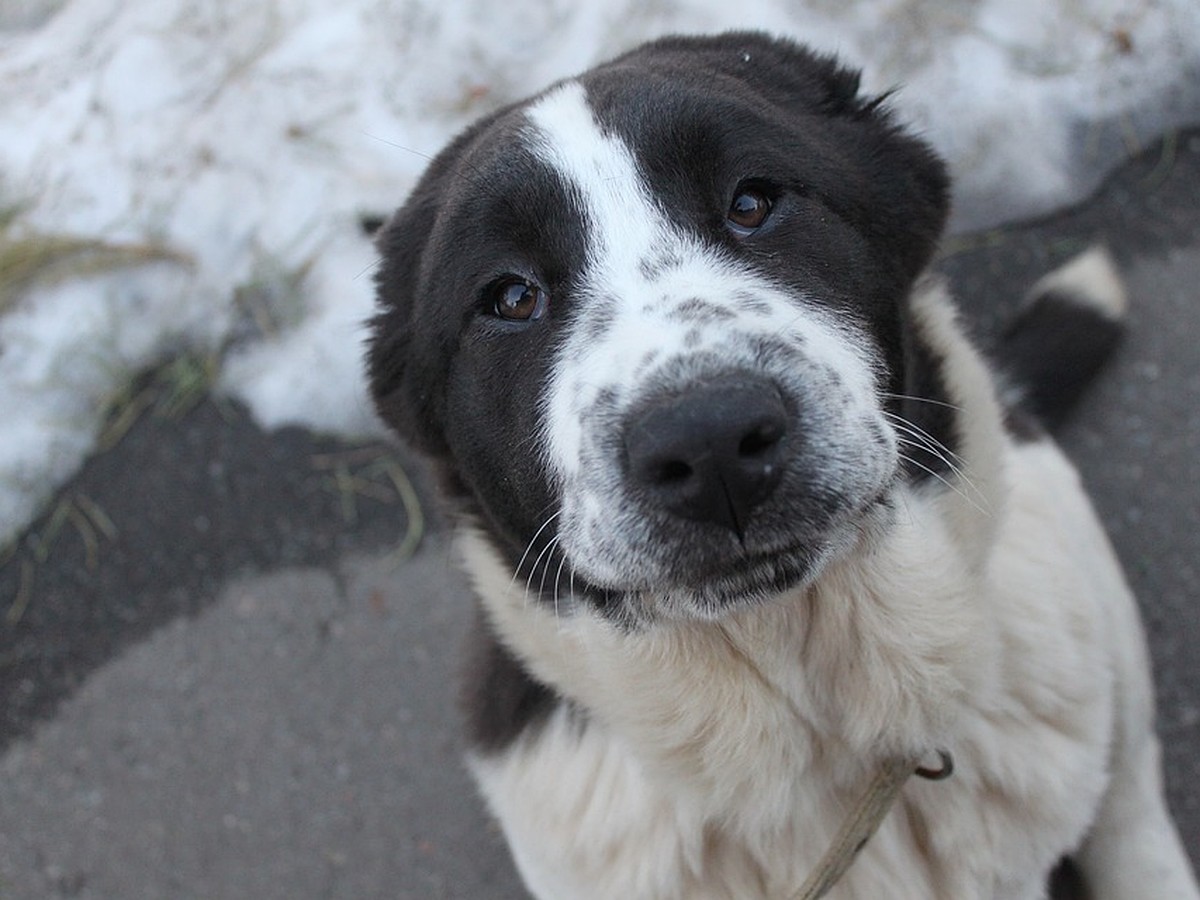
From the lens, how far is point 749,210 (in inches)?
79.6

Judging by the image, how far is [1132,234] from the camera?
3695 mm

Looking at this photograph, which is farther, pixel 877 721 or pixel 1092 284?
pixel 1092 284

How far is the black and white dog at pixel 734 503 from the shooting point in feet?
5.58

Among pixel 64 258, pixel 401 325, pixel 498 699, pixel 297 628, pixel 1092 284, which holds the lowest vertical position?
pixel 297 628

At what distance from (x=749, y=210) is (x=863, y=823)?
1.17m

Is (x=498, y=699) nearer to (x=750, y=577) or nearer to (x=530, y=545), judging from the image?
(x=530, y=545)

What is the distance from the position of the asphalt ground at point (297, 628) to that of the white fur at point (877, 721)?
33.8 inches

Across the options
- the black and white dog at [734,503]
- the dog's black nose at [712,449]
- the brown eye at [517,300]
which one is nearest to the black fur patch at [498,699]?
the black and white dog at [734,503]

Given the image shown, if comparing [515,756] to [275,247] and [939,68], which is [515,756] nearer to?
[275,247]

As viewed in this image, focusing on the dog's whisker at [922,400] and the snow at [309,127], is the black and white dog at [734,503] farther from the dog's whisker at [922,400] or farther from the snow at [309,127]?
the snow at [309,127]

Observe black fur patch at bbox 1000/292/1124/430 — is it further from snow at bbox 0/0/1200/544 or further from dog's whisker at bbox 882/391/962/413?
dog's whisker at bbox 882/391/962/413

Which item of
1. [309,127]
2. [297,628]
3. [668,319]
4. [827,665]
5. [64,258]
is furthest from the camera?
[309,127]

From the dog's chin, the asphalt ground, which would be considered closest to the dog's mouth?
the dog's chin

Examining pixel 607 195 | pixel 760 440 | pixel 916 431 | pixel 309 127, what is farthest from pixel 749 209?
pixel 309 127
